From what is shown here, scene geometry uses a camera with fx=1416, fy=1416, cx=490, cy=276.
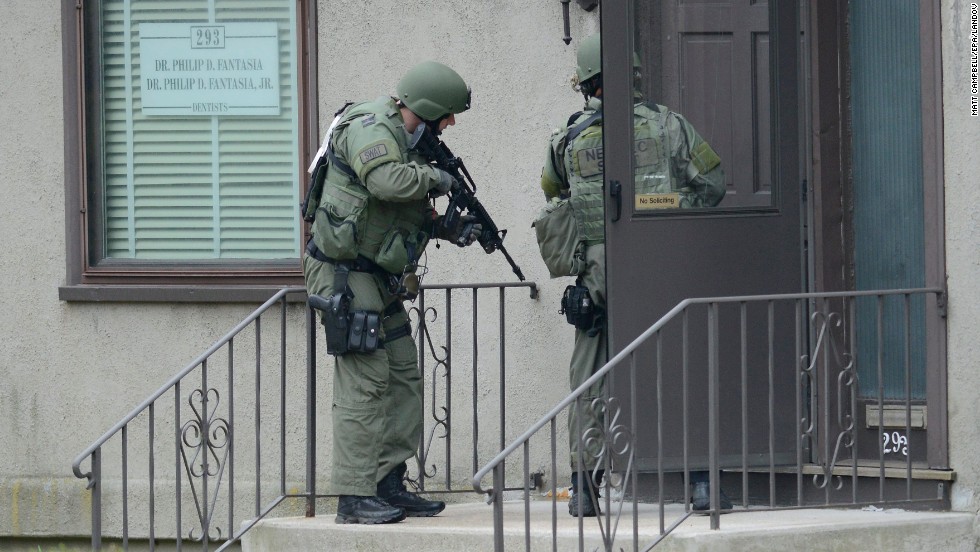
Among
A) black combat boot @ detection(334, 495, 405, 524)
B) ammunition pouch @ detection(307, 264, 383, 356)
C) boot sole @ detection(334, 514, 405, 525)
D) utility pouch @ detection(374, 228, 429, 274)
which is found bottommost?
boot sole @ detection(334, 514, 405, 525)

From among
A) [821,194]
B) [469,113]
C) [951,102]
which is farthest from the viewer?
[469,113]

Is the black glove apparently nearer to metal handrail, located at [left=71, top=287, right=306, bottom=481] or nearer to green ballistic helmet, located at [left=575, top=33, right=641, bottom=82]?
metal handrail, located at [left=71, top=287, right=306, bottom=481]

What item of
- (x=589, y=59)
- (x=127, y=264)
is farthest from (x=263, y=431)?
(x=589, y=59)

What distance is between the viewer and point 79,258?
6.93m

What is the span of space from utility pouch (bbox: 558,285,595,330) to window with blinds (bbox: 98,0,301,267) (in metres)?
1.95

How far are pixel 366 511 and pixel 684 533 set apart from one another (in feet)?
4.13

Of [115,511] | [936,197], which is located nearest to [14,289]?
[115,511]

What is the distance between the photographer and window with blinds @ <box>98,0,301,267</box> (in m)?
6.95

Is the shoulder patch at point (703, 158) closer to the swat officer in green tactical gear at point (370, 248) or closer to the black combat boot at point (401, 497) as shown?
the swat officer in green tactical gear at point (370, 248)

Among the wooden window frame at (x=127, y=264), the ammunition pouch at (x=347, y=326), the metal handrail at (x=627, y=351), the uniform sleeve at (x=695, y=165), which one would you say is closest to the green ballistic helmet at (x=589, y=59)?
the uniform sleeve at (x=695, y=165)

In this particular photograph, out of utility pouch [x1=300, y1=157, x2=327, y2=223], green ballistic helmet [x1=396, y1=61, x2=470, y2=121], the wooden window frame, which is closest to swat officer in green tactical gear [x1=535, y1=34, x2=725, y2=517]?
green ballistic helmet [x1=396, y1=61, x2=470, y2=121]

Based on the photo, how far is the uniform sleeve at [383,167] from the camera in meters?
5.06

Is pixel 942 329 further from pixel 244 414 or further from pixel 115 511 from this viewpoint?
pixel 115 511

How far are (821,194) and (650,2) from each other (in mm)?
989
